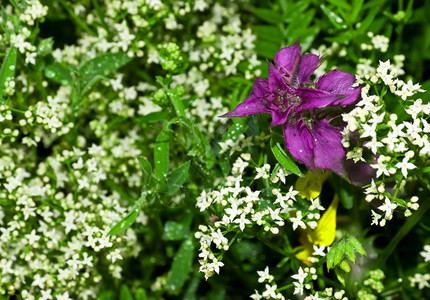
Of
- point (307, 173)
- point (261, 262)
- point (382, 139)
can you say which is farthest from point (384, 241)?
point (382, 139)

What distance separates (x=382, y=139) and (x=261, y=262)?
54 cm

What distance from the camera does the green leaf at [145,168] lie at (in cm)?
123

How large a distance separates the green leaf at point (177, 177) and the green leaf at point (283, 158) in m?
0.19

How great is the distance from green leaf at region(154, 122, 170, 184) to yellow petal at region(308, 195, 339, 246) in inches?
13.6

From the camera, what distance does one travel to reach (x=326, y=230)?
130 centimetres

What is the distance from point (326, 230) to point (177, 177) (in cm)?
33

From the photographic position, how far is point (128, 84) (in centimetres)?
171

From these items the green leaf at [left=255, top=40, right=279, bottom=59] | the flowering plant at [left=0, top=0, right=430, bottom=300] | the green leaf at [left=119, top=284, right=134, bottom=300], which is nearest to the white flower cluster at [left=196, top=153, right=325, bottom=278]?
the flowering plant at [left=0, top=0, right=430, bottom=300]

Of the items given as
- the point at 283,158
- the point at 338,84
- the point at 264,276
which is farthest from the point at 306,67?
the point at 264,276

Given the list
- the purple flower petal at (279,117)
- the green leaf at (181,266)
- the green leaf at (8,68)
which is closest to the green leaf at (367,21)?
the purple flower petal at (279,117)

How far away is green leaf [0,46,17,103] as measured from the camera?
1326 mm

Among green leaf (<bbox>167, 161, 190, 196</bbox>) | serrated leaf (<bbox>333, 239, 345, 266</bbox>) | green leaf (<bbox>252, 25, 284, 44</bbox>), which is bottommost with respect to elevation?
serrated leaf (<bbox>333, 239, 345, 266</bbox>)

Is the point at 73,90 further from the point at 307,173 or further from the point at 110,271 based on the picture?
the point at 307,173

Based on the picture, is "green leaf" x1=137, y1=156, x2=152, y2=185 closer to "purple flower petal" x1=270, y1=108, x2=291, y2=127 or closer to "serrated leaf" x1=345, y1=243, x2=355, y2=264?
"purple flower petal" x1=270, y1=108, x2=291, y2=127
